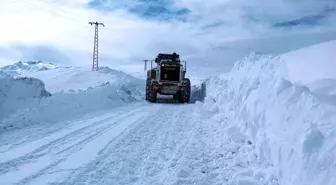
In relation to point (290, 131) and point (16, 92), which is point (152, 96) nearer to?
point (16, 92)

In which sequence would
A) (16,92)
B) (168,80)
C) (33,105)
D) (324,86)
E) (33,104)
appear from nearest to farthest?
(324,86) < (33,105) < (33,104) < (16,92) < (168,80)

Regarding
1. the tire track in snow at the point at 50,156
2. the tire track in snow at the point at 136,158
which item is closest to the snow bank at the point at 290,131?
the tire track in snow at the point at 136,158

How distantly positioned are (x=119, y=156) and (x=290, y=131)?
9.86 ft

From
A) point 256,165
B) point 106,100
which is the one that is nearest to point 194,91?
point 106,100

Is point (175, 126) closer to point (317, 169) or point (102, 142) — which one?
point (102, 142)

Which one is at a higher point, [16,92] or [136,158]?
[16,92]

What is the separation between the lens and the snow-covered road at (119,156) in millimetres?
5172

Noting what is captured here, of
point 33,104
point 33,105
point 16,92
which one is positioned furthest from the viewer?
point 16,92

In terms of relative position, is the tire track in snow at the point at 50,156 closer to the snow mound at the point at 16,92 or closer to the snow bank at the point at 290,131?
the snow bank at the point at 290,131

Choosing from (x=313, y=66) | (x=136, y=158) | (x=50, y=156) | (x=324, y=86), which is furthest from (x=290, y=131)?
(x=50, y=156)

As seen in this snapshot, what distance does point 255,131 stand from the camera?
6.91 metres

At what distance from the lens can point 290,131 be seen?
16.5 feet

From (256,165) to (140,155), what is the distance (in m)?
2.09

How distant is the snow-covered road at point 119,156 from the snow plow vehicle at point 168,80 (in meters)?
12.3
